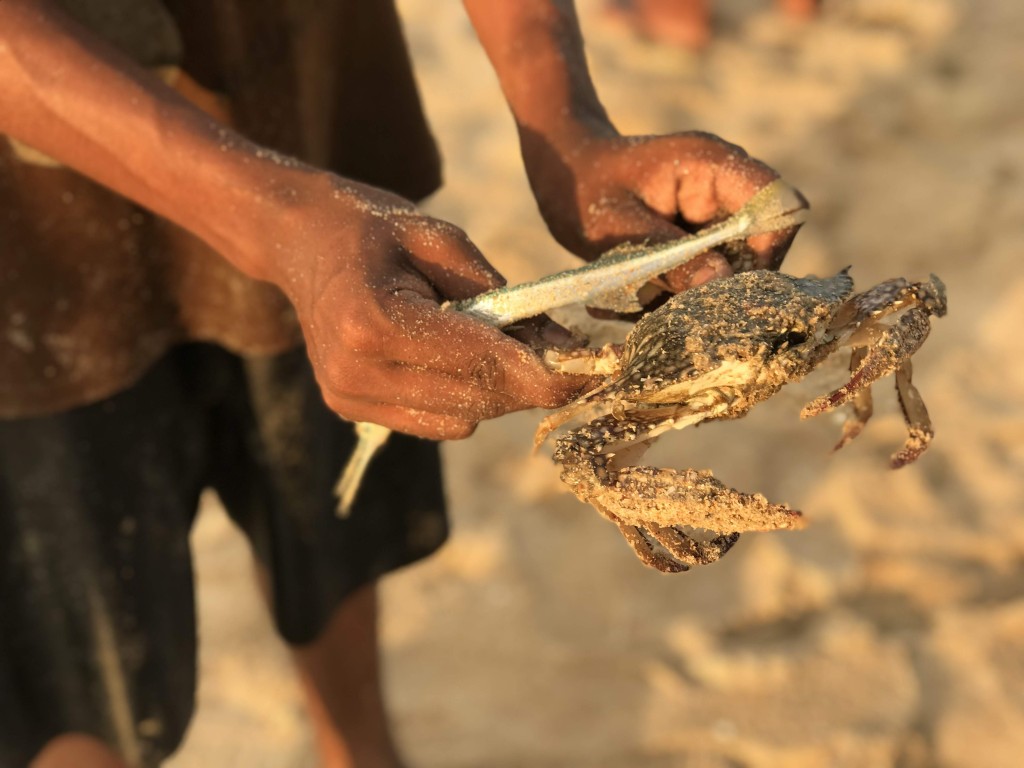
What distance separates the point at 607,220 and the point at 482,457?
1.65 meters

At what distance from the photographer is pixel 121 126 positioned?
4.14ft

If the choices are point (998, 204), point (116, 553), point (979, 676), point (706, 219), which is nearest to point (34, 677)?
point (116, 553)

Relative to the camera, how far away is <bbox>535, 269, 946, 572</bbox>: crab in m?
1.20

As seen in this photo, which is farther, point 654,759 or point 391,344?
point 654,759

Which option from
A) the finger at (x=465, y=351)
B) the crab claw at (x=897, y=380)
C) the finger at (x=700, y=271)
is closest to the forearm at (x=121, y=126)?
the finger at (x=465, y=351)

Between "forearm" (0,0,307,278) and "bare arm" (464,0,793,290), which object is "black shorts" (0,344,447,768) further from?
"bare arm" (464,0,793,290)

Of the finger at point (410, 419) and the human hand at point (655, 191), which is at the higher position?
the human hand at point (655, 191)

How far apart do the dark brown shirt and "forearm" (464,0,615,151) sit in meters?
0.25

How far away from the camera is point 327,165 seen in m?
1.79

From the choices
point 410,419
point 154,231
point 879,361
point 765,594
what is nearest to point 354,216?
point 410,419

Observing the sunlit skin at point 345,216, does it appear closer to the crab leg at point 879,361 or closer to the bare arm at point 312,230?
the bare arm at point 312,230

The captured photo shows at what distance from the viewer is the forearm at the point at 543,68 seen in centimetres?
154

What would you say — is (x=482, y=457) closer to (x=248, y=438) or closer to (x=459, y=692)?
(x=459, y=692)

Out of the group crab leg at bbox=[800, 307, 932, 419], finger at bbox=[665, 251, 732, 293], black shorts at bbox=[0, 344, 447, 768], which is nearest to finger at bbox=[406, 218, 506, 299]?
finger at bbox=[665, 251, 732, 293]
